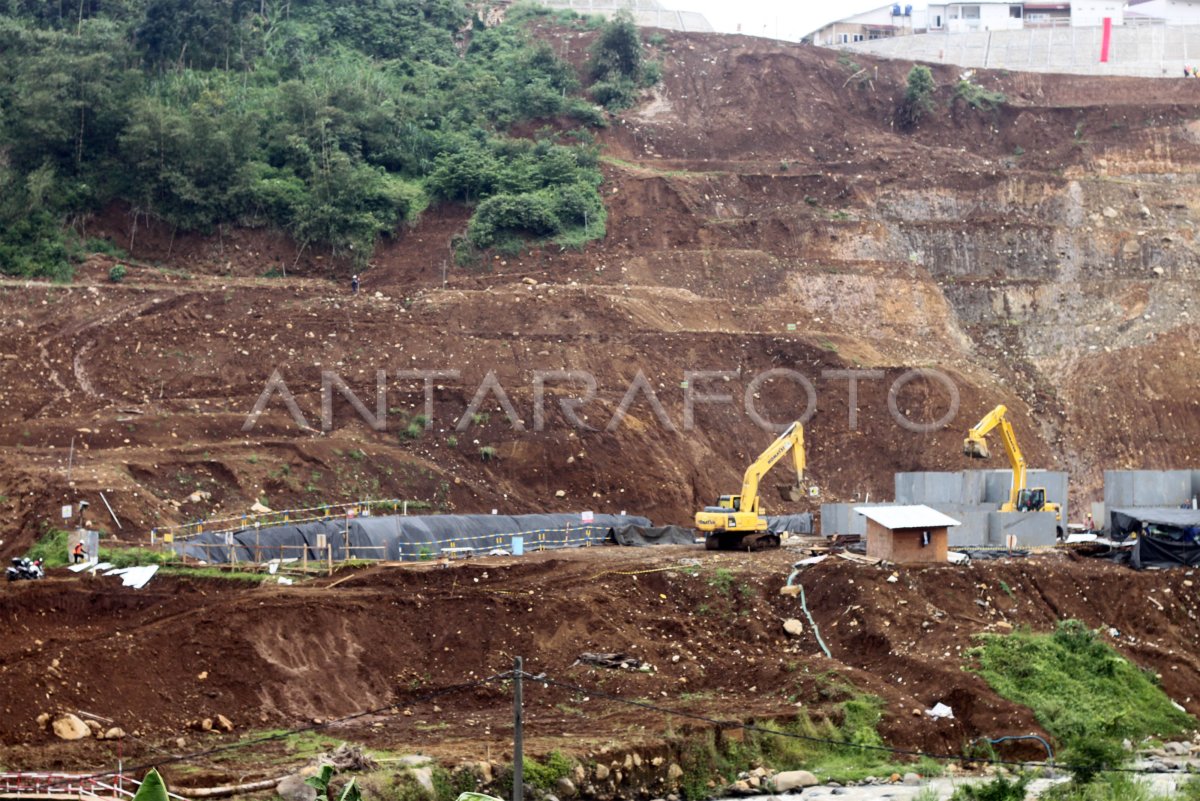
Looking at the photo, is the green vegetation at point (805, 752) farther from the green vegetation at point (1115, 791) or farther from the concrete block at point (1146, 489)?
the concrete block at point (1146, 489)

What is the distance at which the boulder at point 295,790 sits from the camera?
69.1ft

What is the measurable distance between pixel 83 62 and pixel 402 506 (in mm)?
20631

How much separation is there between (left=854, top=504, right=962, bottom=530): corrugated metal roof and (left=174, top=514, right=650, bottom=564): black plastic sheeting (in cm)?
708

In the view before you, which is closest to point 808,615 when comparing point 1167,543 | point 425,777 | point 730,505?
point 730,505

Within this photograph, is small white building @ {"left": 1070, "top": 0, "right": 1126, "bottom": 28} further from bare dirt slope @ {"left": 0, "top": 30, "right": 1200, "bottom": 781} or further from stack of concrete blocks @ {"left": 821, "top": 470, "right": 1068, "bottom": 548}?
stack of concrete blocks @ {"left": 821, "top": 470, "right": 1068, "bottom": 548}

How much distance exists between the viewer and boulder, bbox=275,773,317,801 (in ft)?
69.1

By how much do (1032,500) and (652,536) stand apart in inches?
342

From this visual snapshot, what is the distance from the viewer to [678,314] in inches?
1950

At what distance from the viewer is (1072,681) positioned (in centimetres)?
2802

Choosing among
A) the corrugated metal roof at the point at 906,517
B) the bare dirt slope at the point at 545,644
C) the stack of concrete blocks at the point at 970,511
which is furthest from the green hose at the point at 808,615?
the stack of concrete blocks at the point at 970,511

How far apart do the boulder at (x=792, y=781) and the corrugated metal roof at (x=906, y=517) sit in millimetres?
8536

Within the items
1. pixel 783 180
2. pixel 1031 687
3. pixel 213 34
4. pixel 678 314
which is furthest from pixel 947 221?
pixel 1031 687

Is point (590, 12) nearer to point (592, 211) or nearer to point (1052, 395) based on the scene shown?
point (592, 211)

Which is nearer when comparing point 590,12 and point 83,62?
point 83,62
